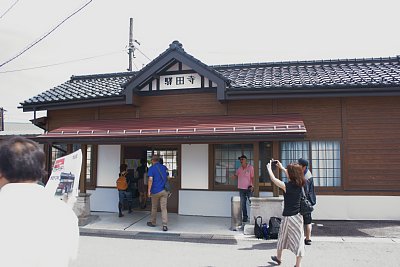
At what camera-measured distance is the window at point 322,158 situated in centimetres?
915

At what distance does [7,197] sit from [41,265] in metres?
0.41

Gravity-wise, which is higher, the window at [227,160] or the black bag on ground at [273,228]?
the window at [227,160]

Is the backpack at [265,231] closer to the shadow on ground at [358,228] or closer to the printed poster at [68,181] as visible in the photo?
the shadow on ground at [358,228]

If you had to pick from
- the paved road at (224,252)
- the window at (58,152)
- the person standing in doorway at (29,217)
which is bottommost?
the paved road at (224,252)

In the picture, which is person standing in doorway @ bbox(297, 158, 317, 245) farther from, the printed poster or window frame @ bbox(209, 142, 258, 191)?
the printed poster

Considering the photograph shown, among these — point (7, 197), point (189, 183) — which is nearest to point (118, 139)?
point (189, 183)

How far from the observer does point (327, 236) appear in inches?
290

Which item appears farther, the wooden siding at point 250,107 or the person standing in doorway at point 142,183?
the person standing in doorway at point 142,183

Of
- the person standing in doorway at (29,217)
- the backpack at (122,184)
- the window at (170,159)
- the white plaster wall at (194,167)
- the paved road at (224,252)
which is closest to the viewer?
the person standing in doorway at (29,217)

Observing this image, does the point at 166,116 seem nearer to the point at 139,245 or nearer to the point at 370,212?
the point at 139,245

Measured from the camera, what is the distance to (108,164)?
10.9 m

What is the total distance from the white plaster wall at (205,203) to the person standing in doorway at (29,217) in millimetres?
7987

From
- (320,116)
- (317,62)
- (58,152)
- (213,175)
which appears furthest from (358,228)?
(58,152)

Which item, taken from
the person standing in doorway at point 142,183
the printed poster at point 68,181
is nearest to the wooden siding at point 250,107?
the person standing in doorway at point 142,183
